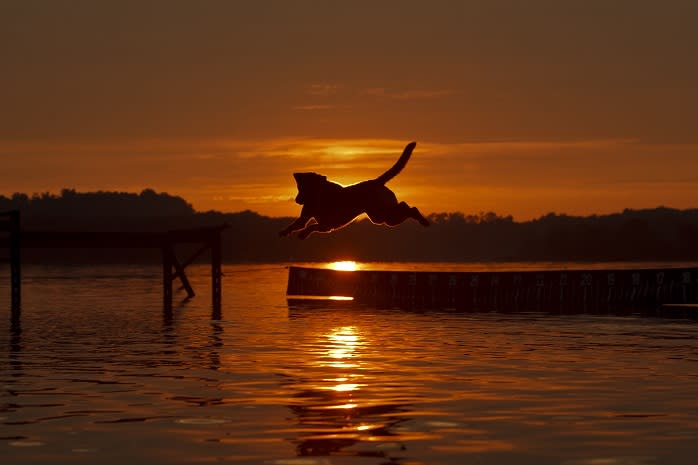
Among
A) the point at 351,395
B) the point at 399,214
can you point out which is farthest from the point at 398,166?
the point at 351,395

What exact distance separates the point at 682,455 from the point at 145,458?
7.98m

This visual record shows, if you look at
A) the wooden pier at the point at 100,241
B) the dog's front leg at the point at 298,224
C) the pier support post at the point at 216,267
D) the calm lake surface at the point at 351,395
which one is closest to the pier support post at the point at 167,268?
the wooden pier at the point at 100,241

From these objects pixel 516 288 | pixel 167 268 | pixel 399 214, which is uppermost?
pixel 399 214

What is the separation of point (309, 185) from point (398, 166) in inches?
51.3

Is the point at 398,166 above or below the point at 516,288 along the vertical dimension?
above

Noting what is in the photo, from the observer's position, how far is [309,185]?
52.4 feet

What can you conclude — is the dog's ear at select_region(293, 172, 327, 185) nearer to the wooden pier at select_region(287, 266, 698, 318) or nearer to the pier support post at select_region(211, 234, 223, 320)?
the wooden pier at select_region(287, 266, 698, 318)

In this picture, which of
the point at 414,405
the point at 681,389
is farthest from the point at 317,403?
the point at 681,389

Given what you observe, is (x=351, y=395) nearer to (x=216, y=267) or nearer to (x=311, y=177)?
(x=311, y=177)

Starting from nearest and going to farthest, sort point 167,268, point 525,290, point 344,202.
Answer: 1. point 344,202
2. point 525,290
3. point 167,268

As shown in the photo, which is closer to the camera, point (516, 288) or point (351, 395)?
point (351, 395)

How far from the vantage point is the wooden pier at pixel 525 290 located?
2589 inches

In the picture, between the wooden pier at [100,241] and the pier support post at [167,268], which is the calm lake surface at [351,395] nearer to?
the wooden pier at [100,241]

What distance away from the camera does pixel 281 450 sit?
18.4 meters
